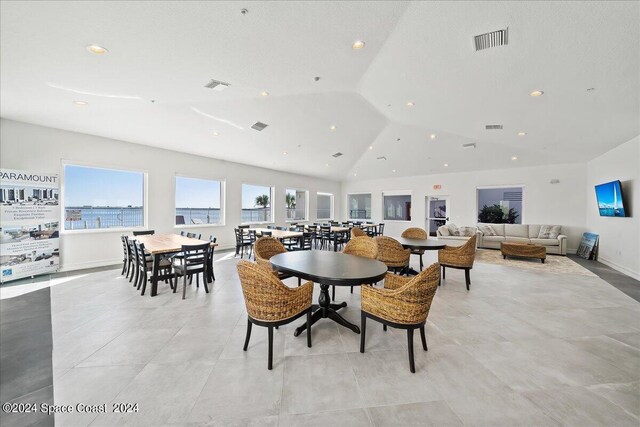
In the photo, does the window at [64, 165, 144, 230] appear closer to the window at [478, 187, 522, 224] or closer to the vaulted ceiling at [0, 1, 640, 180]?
the vaulted ceiling at [0, 1, 640, 180]

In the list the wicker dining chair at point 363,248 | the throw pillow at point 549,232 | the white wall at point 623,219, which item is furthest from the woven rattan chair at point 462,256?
the throw pillow at point 549,232

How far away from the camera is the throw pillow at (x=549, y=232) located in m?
7.94

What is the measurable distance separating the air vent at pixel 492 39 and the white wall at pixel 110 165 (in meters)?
7.29

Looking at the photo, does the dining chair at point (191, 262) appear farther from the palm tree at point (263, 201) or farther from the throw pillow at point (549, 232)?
the throw pillow at point (549, 232)

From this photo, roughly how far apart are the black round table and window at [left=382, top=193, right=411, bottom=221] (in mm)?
9243

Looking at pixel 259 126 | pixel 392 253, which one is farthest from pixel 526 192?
pixel 259 126

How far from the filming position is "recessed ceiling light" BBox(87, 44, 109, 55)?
2805 millimetres

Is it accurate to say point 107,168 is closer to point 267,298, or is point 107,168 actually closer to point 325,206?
point 267,298

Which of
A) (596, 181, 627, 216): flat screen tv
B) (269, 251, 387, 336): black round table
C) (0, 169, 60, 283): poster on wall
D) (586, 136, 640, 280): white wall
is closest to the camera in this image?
(269, 251, 387, 336): black round table

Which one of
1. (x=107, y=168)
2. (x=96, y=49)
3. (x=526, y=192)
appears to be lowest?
(x=526, y=192)

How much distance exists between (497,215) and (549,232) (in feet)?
6.19

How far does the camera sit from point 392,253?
168 inches

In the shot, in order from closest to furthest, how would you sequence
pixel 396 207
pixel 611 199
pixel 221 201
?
pixel 611 199, pixel 221 201, pixel 396 207

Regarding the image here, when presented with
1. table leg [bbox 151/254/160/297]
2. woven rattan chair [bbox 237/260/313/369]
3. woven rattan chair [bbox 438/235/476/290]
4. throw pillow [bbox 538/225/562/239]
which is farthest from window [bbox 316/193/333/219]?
woven rattan chair [bbox 237/260/313/369]
